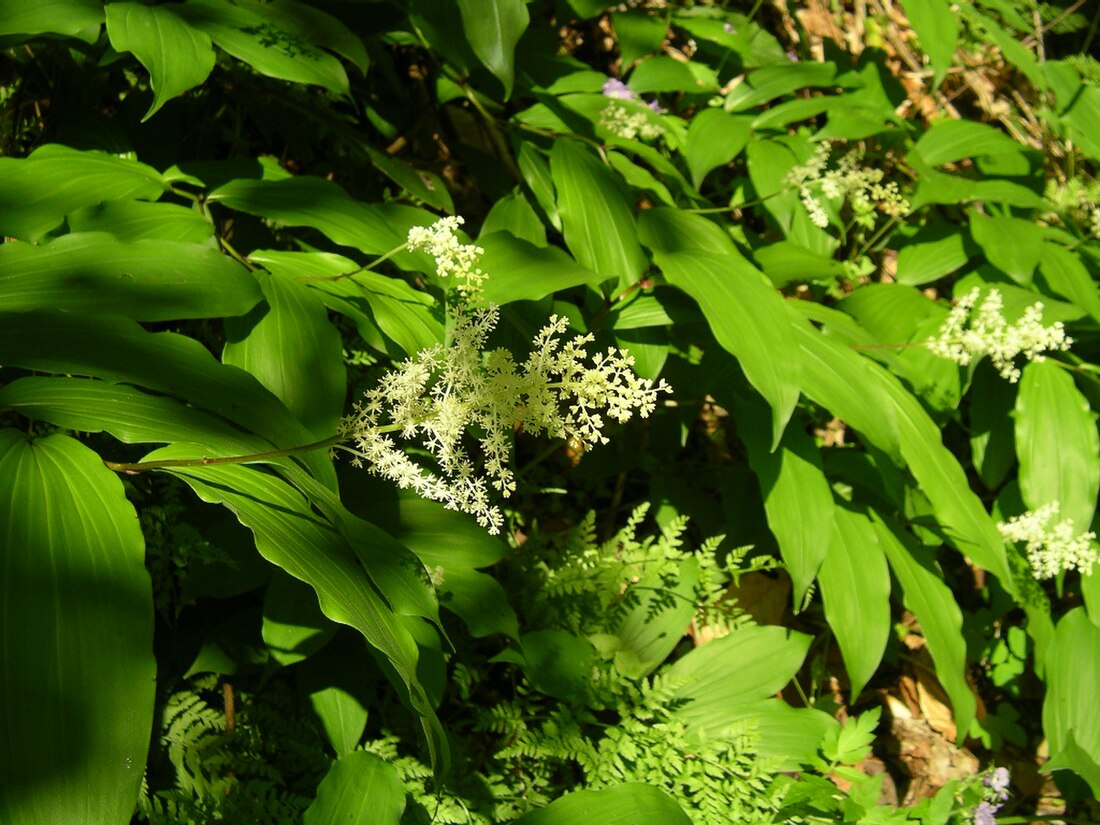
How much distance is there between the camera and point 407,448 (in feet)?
7.48

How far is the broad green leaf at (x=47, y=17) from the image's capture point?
6.66 feet

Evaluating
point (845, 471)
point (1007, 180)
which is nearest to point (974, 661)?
point (845, 471)

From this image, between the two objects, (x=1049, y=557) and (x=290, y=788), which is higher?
(x=1049, y=557)

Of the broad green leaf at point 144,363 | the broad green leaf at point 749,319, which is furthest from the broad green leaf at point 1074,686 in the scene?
the broad green leaf at point 144,363

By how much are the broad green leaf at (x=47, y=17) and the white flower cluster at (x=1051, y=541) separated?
2930mm

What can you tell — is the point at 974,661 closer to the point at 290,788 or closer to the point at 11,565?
the point at 290,788

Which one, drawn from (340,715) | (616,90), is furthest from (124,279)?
(616,90)

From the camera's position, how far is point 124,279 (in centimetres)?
175

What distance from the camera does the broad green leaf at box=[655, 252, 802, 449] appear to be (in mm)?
2170

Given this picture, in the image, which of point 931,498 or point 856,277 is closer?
point 931,498

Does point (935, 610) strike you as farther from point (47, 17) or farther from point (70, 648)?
point (47, 17)

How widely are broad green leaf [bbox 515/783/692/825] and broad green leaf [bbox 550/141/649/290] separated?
122cm

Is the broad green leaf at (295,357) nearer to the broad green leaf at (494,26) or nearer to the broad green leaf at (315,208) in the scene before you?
→ the broad green leaf at (315,208)

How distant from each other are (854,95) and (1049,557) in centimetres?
208
